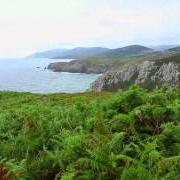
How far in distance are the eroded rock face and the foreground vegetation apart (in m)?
116

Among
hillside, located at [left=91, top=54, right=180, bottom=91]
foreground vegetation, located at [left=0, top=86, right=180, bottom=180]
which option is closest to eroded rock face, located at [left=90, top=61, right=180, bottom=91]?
hillside, located at [left=91, top=54, right=180, bottom=91]

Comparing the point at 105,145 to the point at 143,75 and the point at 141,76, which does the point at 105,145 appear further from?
the point at 141,76

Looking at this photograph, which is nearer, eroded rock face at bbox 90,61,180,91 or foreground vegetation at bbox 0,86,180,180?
foreground vegetation at bbox 0,86,180,180

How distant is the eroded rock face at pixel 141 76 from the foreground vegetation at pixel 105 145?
116 metres

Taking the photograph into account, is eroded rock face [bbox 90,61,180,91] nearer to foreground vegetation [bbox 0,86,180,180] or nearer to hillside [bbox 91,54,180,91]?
hillside [bbox 91,54,180,91]

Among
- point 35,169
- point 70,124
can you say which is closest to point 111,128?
point 70,124

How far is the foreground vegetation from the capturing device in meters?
5.40

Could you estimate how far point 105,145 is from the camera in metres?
5.86

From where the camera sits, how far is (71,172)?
543cm

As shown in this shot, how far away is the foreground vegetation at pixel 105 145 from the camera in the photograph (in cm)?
540

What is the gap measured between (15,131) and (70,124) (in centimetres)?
108

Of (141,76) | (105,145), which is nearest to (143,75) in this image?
(141,76)

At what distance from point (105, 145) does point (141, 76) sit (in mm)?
132663

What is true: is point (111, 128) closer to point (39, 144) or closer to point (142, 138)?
point (142, 138)
